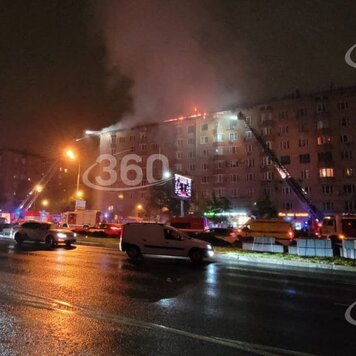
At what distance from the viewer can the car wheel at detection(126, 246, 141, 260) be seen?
17188mm

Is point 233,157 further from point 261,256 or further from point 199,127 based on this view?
point 261,256

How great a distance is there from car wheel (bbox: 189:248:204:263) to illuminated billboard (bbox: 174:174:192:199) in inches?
806

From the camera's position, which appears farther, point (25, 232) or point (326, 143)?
point (326, 143)

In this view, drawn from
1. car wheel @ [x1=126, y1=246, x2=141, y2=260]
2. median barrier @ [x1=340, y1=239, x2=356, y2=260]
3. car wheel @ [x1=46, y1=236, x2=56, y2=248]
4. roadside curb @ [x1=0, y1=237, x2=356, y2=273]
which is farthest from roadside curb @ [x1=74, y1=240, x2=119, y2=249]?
median barrier @ [x1=340, y1=239, x2=356, y2=260]

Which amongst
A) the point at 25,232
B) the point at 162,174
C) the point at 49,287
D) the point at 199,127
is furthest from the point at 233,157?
the point at 49,287

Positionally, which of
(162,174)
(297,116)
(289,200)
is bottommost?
(289,200)

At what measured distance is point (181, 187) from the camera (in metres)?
37.7

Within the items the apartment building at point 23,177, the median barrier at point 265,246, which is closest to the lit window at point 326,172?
the median barrier at point 265,246

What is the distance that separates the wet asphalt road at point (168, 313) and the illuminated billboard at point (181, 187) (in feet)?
79.4

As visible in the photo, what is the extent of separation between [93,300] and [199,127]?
67.9 meters

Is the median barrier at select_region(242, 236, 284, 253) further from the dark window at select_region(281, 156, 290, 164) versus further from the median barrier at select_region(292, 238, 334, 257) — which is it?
the dark window at select_region(281, 156, 290, 164)

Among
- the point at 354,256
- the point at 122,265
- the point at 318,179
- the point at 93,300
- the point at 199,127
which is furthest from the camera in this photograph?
the point at 199,127

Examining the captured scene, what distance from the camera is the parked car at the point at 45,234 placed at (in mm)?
21922

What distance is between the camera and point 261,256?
18.2m
